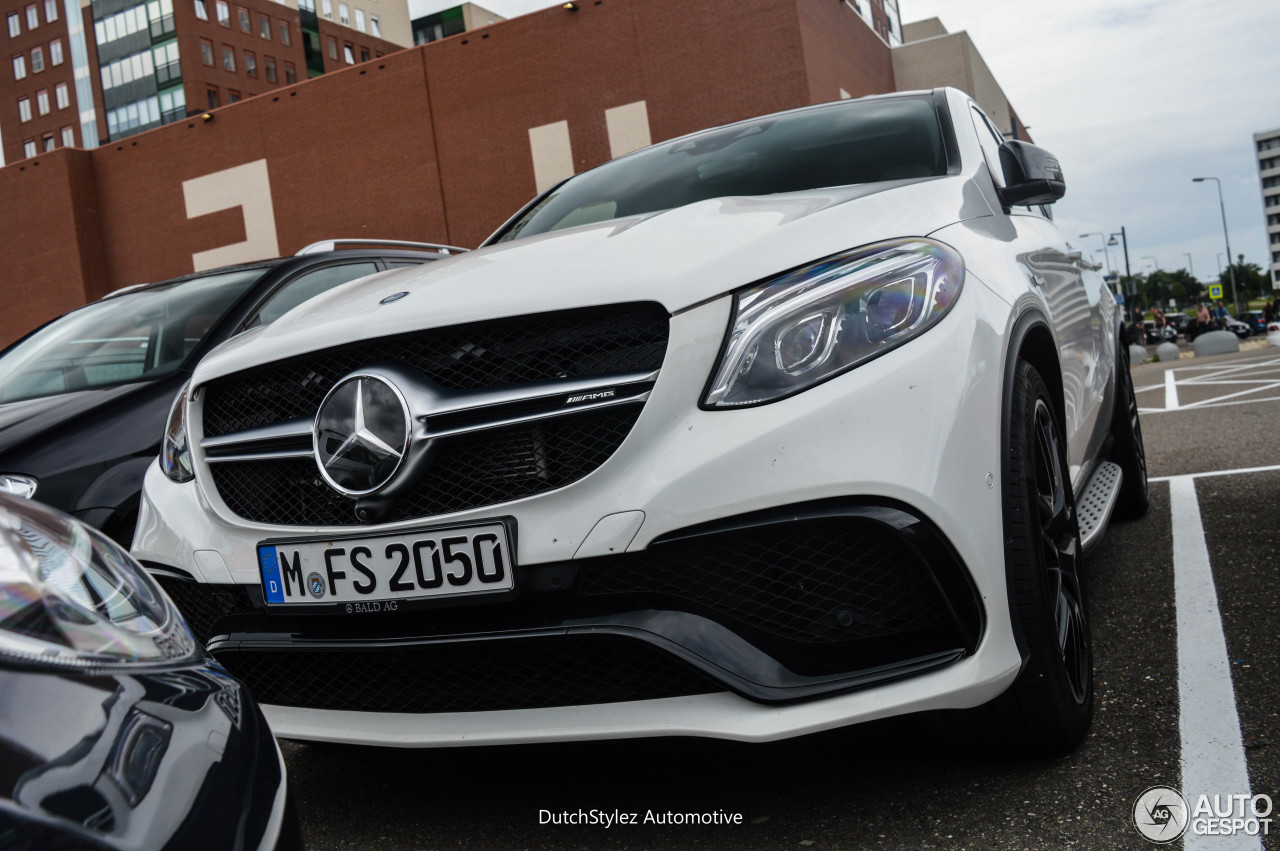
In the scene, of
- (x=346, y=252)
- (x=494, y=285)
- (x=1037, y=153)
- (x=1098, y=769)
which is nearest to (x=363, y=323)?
(x=494, y=285)

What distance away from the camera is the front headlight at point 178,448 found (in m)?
2.36

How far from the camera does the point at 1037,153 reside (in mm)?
3094

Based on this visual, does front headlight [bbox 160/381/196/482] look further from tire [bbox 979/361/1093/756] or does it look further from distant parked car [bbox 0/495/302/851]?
tire [bbox 979/361/1093/756]

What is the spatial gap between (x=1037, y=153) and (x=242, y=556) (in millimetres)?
2371

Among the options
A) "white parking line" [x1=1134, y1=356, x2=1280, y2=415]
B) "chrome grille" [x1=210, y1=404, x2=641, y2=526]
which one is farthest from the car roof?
"white parking line" [x1=1134, y1=356, x2=1280, y2=415]

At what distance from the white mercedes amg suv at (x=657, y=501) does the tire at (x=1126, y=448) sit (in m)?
2.19

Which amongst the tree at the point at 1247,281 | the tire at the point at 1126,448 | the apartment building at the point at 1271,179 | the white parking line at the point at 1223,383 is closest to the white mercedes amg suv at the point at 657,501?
the tire at the point at 1126,448

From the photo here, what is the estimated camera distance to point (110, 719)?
3.10 ft

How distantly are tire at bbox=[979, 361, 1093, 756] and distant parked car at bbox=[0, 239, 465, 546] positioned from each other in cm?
261

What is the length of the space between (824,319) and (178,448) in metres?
1.48

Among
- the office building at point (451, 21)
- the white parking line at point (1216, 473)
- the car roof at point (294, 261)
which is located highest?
the office building at point (451, 21)

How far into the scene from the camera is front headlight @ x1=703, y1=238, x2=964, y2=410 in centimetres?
179

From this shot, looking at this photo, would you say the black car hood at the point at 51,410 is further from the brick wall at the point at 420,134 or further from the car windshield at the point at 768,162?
the brick wall at the point at 420,134

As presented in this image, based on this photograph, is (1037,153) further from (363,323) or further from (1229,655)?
(363,323)
